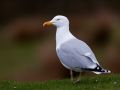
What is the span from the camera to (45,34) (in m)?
34.9

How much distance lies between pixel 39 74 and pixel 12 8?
36.6 feet

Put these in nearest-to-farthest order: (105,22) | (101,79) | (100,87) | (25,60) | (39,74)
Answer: (100,87) → (101,79) → (39,74) → (25,60) → (105,22)

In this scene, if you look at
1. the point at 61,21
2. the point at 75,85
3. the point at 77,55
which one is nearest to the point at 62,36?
the point at 61,21

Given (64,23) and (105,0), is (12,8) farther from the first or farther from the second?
(64,23)

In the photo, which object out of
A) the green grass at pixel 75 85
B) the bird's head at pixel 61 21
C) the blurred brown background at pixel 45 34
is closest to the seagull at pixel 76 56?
the green grass at pixel 75 85

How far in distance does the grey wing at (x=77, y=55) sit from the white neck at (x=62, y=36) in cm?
23

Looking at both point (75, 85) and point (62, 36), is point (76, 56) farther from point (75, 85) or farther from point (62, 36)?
point (62, 36)

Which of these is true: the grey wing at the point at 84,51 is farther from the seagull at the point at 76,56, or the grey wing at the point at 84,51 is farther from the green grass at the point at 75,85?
the green grass at the point at 75,85

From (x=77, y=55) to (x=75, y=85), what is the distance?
Answer: 0.60 meters

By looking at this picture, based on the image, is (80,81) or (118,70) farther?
(118,70)

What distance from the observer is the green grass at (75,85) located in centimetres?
1641

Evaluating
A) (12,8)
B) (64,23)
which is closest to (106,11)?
(12,8)

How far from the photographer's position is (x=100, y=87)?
643 inches

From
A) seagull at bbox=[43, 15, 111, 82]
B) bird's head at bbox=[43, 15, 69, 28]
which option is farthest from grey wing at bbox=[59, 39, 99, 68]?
bird's head at bbox=[43, 15, 69, 28]
